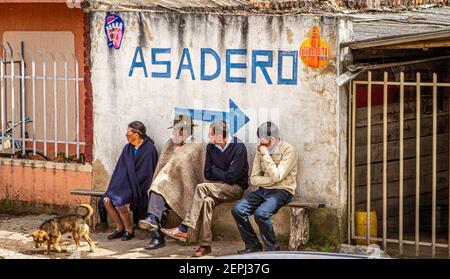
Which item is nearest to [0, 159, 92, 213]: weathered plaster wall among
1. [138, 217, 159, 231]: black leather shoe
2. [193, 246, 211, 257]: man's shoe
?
[138, 217, 159, 231]: black leather shoe

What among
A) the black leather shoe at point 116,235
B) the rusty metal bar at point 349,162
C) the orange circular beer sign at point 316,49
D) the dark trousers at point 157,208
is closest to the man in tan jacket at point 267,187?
the rusty metal bar at point 349,162

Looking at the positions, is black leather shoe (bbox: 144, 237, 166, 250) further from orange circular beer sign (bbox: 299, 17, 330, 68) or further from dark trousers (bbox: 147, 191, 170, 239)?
orange circular beer sign (bbox: 299, 17, 330, 68)

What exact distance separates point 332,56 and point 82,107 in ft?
13.7

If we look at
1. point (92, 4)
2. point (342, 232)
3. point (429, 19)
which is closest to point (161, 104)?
point (92, 4)

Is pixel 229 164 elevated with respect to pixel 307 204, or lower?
elevated

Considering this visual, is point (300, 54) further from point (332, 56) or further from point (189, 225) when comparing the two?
point (189, 225)

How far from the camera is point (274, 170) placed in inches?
390

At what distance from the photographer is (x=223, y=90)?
422 inches

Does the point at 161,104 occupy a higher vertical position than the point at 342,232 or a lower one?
higher

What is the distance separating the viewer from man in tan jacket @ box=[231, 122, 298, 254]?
391 inches

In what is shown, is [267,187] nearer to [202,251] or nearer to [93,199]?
[202,251]

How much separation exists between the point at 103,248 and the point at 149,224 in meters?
0.61

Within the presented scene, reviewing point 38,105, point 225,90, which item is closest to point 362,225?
point 225,90

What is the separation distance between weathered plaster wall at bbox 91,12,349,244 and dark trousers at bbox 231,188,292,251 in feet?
1.29
